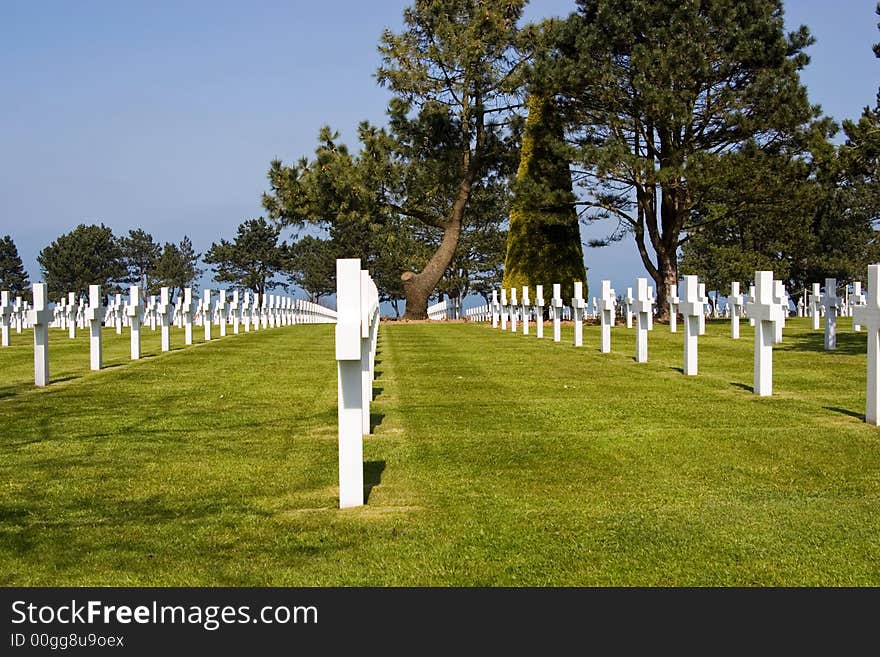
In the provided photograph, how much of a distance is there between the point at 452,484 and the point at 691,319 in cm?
862

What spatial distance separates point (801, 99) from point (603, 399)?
22.7 metres

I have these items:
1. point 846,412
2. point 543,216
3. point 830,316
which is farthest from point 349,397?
point 543,216

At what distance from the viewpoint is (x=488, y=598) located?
16.1 feet

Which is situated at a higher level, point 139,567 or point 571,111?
point 571,111

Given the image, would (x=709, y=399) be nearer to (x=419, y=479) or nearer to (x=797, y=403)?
(x=797, y=403)

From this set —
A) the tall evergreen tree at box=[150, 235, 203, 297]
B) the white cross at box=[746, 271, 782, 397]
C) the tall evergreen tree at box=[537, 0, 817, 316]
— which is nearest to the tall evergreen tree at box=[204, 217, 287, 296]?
the tall evergreen tree at box=[150, 235, 203, 297]

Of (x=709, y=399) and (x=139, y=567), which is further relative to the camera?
(x=709, y=399)

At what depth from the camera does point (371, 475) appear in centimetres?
784

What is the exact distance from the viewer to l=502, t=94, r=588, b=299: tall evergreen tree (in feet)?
115

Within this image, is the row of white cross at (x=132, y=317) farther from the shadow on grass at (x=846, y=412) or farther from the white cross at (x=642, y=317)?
the shadow on grass at (x=846, y=412)

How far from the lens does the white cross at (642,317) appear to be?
17.2 metres

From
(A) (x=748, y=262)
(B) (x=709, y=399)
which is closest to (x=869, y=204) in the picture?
(A) (x=748, y=262)

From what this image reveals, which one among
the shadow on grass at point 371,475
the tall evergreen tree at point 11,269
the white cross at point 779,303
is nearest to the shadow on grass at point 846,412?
the white cross at point 779,303

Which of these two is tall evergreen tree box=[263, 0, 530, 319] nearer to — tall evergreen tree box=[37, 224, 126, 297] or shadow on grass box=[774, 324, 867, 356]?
shadow on grass box=[774, 324, 867, 356]
